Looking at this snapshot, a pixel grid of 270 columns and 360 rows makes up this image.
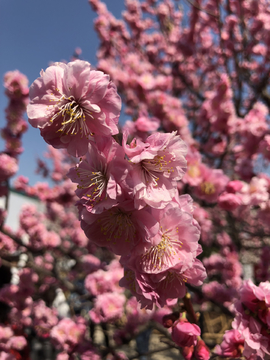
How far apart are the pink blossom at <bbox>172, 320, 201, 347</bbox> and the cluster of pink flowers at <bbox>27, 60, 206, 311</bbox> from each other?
165mm

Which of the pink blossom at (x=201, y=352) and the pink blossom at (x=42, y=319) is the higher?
the pink blossom at (x=201, y=352)

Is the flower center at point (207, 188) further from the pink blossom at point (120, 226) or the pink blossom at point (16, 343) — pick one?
the pink blossom at point (16, 343)

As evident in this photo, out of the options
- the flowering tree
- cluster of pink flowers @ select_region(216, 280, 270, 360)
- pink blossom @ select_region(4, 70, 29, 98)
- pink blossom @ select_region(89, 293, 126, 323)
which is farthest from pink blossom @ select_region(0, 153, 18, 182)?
cluster of pink flowers @ select_region(216, 280, 270, 360)

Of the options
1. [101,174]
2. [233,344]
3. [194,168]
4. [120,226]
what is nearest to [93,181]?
[101,174]

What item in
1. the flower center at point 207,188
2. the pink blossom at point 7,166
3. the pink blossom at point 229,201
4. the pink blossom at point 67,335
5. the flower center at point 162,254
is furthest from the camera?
the pink blossom at point 7,166

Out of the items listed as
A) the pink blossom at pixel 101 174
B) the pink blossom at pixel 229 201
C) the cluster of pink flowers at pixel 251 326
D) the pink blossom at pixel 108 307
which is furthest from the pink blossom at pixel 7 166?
the cluster of pink flowers at pixel 251 326

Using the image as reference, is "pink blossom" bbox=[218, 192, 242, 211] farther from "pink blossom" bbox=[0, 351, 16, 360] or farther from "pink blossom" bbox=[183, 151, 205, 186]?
"pink blossom" bbox=[0, 351, 16, 360]

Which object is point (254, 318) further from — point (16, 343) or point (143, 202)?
point (16, 343)

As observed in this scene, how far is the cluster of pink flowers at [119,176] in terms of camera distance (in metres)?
0.72

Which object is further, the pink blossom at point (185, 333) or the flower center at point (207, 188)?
the flower center at point (207, 188)

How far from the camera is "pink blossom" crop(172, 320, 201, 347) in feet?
3.01

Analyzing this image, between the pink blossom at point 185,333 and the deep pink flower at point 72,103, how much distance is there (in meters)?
0.81

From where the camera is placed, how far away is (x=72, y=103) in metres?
0.74

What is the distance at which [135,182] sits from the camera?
2.32ft
